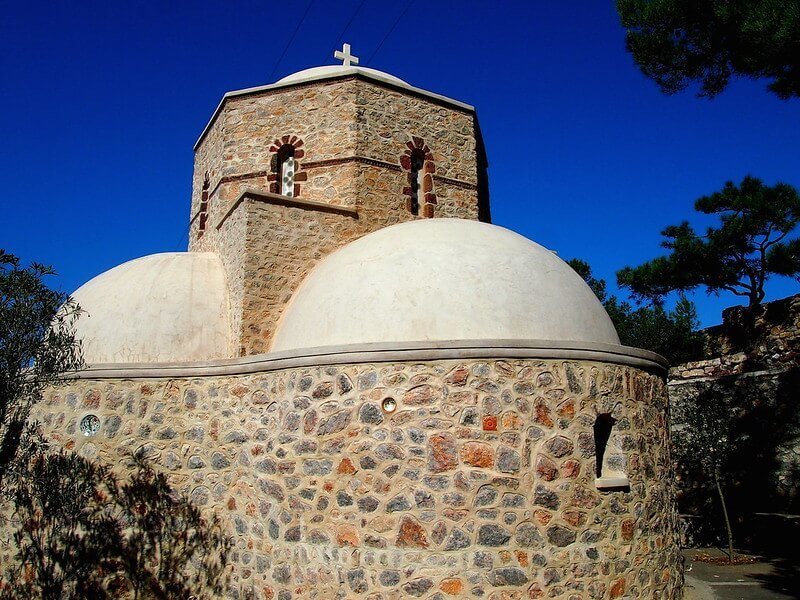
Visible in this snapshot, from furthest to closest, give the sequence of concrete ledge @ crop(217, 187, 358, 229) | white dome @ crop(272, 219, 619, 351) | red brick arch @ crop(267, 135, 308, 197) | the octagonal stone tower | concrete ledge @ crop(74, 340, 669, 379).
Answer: red brick arch @ crop(267, 135, 308, 197) < the octagonal stone tower < concrete ledge @ crop(217, 187, 358, 229) < white dome @ crop(272, 219, 619, 351) < concrete ledge @ crop(74, 340, 669, 379)

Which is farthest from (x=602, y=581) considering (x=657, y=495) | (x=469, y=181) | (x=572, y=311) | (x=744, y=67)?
(x=744, y=67)

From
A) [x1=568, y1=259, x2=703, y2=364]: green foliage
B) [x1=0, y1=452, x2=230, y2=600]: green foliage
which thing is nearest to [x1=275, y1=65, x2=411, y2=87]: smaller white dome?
[x1=0, y1=452, x2=230, y2=600]: green foliage

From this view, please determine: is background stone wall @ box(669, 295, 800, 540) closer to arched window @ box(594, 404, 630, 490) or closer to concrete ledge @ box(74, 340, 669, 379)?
concrete ledge @ box(74, 340, 669, 379)

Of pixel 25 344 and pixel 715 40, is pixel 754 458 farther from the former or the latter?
pixel 25 344

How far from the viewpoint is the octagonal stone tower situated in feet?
29.5

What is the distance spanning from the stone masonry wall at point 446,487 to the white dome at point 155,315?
67.2 inches

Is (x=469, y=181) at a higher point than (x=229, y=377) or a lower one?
higher

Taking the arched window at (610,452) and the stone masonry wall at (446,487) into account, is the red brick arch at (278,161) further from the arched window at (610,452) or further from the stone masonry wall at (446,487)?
the arched window at (610,452)

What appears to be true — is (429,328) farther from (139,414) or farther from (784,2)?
(784,2)

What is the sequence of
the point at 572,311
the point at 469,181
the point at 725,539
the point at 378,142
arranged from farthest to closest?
the point at 725,539 < the point at 469,181 < the point at 378,142 < the point at 572,311

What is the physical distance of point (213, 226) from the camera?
33.1 ft

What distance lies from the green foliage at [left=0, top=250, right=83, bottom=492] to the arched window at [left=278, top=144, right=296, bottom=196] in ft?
16.1

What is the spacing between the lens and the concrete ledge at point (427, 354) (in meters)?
5.77

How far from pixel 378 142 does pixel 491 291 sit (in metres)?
4.41
